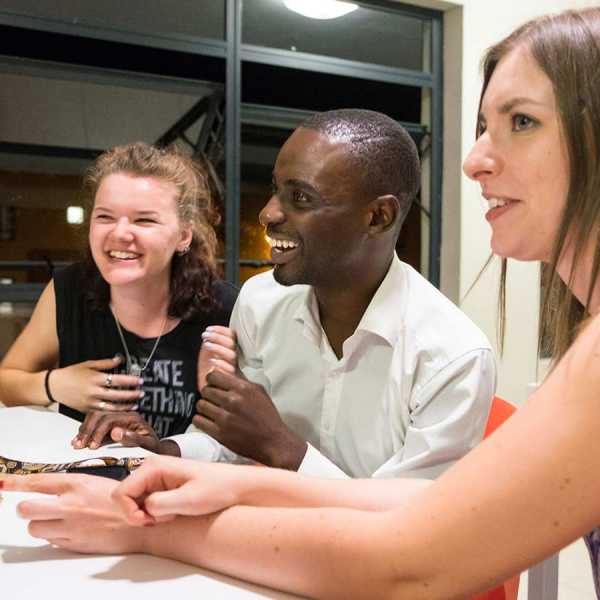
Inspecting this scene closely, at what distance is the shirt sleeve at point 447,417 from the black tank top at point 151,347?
0.74m

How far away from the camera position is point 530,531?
0.62 meters

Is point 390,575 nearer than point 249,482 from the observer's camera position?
Yes

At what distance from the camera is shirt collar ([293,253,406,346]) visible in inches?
48.9

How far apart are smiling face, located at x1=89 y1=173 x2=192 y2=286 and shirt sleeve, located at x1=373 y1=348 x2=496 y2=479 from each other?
0.86 metres

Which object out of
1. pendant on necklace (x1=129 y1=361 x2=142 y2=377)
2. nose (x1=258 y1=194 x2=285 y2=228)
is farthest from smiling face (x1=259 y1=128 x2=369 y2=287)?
pendant on necklace (x1=129 y1=361 x2=142 y2=377)

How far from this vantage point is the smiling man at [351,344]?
116 centimetres

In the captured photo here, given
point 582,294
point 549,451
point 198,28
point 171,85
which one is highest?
point 198,28

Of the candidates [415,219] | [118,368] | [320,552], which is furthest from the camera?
[415,219]

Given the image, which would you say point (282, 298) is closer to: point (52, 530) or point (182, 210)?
point (182, 210)

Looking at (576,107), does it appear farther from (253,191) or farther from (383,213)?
(253,191)

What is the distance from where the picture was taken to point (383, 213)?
1.33m

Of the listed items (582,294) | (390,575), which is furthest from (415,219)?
(390,575)

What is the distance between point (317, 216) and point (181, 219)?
0.66m

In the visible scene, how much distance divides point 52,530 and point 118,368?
3.35 ft
